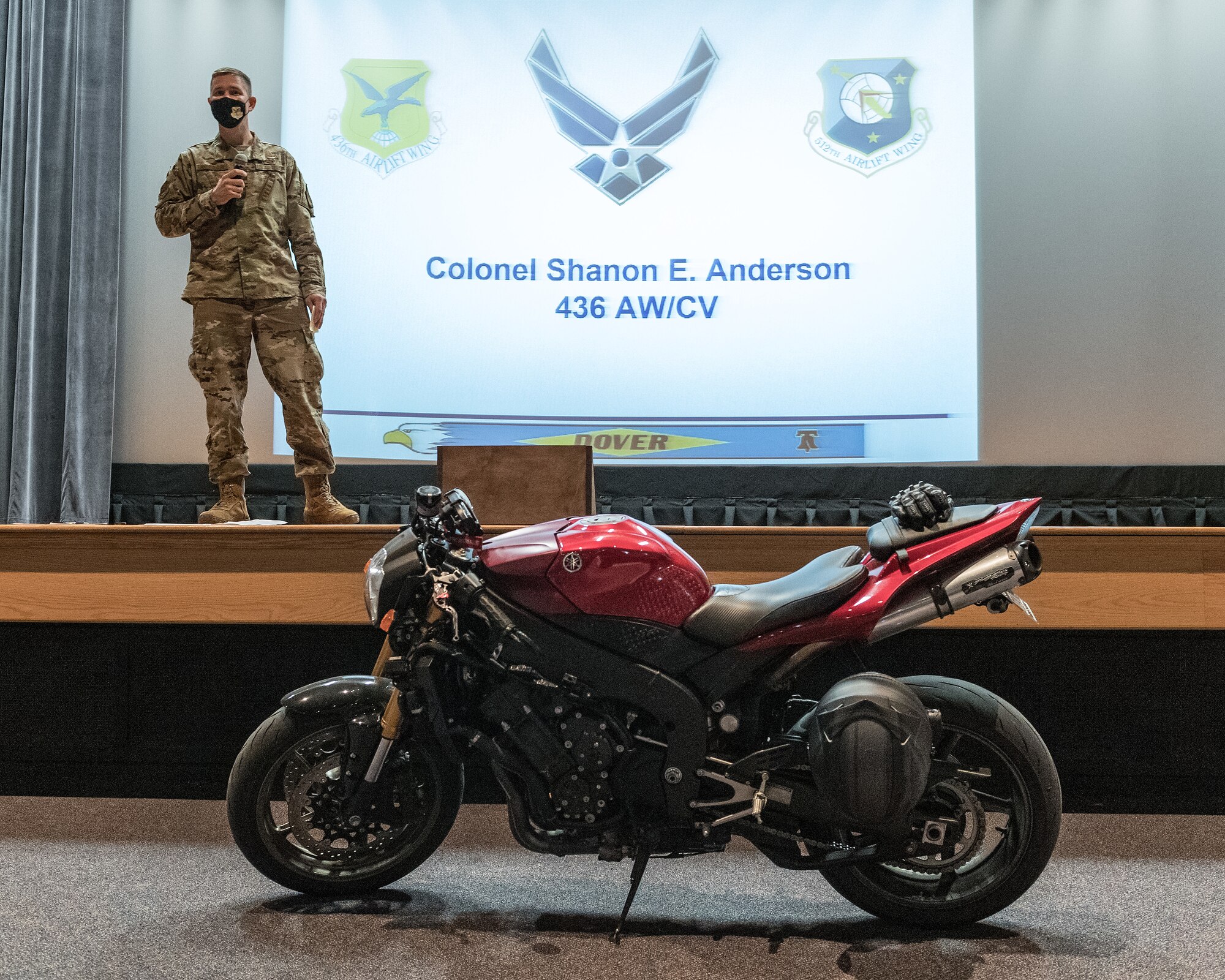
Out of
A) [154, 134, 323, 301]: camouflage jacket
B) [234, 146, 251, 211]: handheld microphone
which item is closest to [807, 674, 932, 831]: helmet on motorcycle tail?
[154, 134, 323, 301]: camouflage jacket

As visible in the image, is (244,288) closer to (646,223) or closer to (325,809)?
(325,809)

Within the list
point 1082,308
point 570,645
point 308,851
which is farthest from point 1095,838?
point 1082,308

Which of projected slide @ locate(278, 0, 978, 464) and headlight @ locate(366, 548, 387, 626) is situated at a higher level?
projected slide @ locate(278, 0, 978, 464)

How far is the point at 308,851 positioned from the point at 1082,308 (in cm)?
389

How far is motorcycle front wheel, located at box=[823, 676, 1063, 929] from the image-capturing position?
66.2 inches

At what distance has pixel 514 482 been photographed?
105 inches

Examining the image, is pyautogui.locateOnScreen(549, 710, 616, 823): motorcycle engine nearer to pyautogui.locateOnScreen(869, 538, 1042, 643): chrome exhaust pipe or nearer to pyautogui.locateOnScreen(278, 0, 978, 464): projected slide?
pyautogui.locateOnScreen(869, 538, 1042, 643): chrome exhaust pipe

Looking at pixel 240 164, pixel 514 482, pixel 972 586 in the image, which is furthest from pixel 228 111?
pixel 972 586

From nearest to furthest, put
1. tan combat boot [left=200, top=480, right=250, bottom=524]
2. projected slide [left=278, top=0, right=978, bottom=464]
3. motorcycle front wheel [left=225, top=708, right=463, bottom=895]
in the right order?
motorcycle front wheel [left=225, top=708, right=463, bottom=895] → tan combat boot [left=200, top=480, right=250, bottom=524] → projected slide [left=278, top=0, right=978, bottom=464]

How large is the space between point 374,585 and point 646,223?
9.65 ft

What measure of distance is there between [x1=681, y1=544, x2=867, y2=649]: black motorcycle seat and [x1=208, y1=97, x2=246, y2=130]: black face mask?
2125 millimetres

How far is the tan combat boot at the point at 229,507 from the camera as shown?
9.19ft

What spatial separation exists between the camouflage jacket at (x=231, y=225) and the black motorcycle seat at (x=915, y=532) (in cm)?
195

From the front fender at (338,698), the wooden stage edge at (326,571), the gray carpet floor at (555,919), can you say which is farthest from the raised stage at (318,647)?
the front fender at (338,698)
